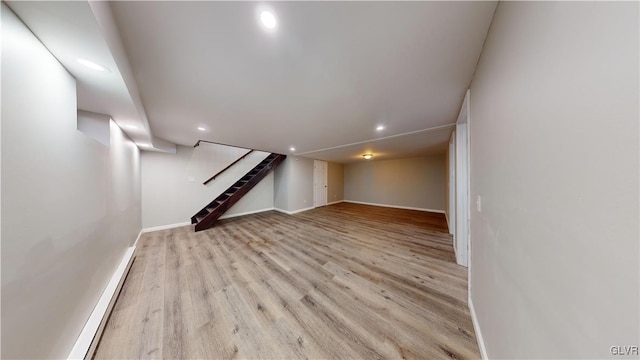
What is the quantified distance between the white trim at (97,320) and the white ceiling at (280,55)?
1904mm

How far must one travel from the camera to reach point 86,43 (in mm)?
991

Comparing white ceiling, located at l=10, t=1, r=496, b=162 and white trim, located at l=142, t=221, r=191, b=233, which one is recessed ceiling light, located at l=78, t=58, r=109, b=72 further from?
white trim, located at l=142, t=221, r=191, b=233

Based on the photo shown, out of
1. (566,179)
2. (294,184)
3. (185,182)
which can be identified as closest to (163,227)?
(185,182)

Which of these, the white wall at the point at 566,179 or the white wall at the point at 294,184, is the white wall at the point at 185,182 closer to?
the white wall at the point at 294,184

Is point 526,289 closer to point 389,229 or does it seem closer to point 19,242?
point 19,242

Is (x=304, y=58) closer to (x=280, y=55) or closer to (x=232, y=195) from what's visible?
(x=280, y=55)

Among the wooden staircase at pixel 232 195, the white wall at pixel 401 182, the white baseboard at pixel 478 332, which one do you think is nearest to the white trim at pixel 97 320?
the wooden staircase at pixel 232 195

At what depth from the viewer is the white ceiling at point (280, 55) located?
94cm

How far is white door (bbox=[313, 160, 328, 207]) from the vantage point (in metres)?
6.15

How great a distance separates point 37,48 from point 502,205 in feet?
9.32

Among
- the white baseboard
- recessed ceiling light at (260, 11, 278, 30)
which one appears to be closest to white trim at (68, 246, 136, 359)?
recessed ceiling light at (260, 11, 278, 30)

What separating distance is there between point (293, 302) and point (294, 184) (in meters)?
3.87

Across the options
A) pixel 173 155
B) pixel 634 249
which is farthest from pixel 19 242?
pixel 173 155

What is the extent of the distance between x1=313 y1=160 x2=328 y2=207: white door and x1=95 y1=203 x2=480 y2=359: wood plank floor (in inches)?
120
